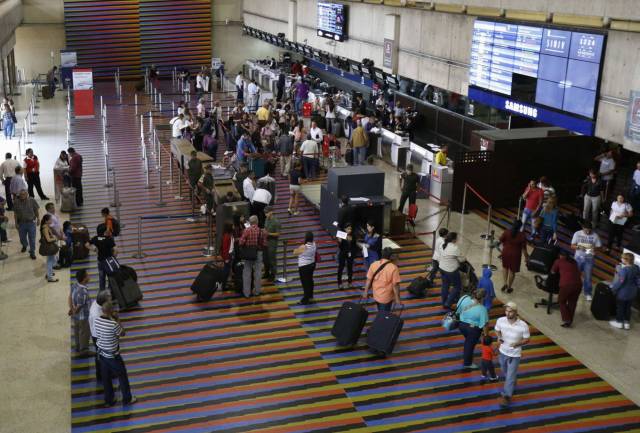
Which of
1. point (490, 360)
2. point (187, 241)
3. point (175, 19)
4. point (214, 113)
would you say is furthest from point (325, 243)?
point (175, 19)

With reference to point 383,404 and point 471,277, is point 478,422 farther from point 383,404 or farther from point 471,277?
point 471,277

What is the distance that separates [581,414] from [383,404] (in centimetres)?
252

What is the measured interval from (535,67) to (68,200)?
10.7m

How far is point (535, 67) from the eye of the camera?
52.5 ft

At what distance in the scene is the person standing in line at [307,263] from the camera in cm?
1259

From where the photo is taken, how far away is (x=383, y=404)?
9984 millimetres

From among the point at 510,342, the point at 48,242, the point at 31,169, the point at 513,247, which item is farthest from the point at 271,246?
the point at 31,169

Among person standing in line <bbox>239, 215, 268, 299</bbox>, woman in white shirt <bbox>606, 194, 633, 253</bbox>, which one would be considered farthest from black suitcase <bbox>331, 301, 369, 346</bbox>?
woman in white shirt <bbox>606, 194, 633, 253</bbox>

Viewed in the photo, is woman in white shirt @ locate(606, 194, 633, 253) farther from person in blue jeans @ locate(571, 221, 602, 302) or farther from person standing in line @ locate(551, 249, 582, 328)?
person standing in line @ locate(551, 249, 582, 328)

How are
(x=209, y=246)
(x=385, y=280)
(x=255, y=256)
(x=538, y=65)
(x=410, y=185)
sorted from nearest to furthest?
(x=385, y=280)
(x=255, y=256)
(x=209, y=246)
(x=538, y=65)
(x=410, y=185)

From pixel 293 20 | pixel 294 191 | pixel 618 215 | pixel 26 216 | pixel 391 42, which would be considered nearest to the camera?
pixel 26 216

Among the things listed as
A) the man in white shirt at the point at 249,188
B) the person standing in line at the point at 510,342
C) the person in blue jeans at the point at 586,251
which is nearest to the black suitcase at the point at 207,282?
the man in white shirt at the point at 249,188

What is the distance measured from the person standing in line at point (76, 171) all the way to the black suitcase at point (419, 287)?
8.74m

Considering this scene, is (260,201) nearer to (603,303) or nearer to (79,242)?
(79,242)
